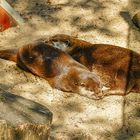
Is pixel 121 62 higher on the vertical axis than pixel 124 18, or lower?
higher

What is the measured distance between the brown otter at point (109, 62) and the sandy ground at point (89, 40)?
0.13 metres

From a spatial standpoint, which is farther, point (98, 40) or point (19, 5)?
point (19, 5)

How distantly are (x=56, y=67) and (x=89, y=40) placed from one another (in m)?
1.08

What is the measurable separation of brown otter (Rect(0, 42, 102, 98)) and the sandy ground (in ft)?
0.31

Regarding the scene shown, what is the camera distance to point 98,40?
5.66 meters

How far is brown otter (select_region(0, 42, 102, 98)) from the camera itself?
4582mm

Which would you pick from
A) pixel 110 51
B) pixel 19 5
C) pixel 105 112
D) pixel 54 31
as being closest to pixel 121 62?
pixel 110 51

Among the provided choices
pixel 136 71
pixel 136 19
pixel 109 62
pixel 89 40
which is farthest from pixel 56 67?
pixel 136 19

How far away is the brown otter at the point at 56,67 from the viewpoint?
180 inches

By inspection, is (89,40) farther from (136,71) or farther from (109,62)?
(136,71)

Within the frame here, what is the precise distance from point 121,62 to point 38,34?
143 centimetres

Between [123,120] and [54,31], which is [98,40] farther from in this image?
[123,120]

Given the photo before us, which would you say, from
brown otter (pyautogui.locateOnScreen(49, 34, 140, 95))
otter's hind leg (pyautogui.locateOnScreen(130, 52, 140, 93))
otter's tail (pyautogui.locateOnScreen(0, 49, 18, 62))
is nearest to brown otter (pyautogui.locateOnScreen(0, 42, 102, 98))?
otter's tail (pyautogui.locateOnScreen(0, 49, 18, 62))

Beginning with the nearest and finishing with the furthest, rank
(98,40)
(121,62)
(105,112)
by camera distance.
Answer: (105,112) < (121,62) < (98,40)
